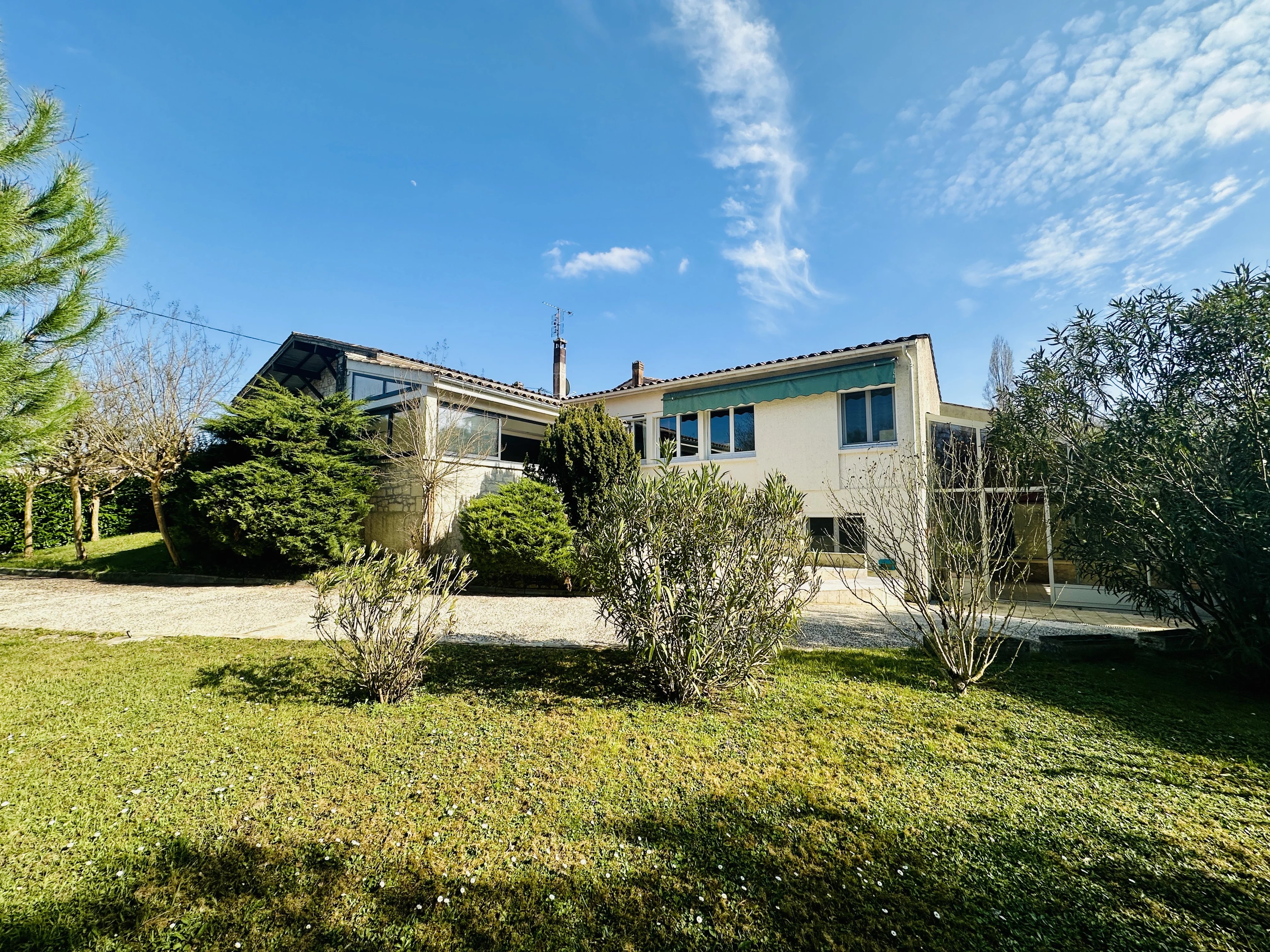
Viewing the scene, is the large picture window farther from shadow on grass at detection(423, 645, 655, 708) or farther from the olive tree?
the olive tree

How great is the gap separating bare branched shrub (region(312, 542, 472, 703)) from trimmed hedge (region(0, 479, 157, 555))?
64.3 feet

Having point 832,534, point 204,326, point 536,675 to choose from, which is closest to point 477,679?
point 536,675


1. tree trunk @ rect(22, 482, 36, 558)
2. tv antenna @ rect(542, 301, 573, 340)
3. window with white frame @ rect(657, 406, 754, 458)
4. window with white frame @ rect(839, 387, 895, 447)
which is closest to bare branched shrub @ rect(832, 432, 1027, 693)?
window with white frame @ rect(839, 387, 895, 447)

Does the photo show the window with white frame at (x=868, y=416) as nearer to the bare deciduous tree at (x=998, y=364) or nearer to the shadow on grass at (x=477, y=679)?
the shadow on grass at (x=477, y=679)

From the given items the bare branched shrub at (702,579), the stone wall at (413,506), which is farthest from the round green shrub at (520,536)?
the bare branched shrub at (702,579)

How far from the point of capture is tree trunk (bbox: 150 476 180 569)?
577 inches

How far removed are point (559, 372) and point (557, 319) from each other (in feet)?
8.57

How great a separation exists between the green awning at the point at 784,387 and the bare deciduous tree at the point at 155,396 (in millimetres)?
14244

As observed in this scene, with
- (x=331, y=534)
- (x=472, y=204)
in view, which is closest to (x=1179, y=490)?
(x=472, y=204)

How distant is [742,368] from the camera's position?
1533cm

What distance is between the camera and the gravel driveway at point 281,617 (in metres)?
7.73

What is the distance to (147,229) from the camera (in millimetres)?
6445

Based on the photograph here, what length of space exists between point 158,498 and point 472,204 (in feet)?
44.0

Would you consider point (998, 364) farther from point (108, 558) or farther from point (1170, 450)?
point (108, 558)
